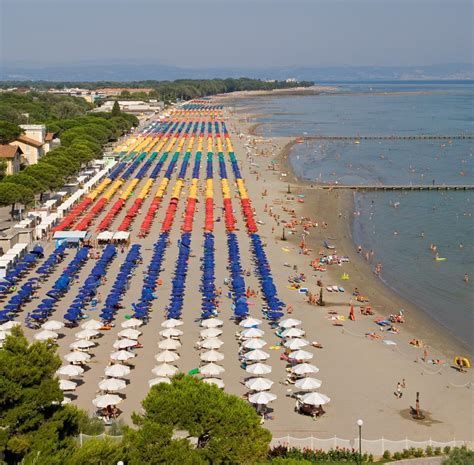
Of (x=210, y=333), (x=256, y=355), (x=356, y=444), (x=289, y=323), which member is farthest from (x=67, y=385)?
(x=356, y=444)

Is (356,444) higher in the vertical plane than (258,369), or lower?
lower

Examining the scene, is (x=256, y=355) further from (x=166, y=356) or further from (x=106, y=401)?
(x=106, y=401)

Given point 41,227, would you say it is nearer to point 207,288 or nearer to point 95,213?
point 95,213

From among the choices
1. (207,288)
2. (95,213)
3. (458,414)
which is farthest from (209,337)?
(95,213)

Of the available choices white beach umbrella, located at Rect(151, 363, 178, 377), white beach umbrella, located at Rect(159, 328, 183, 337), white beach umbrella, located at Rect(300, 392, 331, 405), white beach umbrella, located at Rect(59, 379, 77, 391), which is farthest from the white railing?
white beach umbrella, located at Rect(159, 328, 183, 337)

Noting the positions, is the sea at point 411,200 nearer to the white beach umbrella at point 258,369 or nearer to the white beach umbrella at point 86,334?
the white beach umbrella at point 258,369

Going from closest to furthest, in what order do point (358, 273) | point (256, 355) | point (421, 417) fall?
point (421, 417), point (256, 355), point (358, 273)

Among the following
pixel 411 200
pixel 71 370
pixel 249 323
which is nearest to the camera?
pixel 71 370
